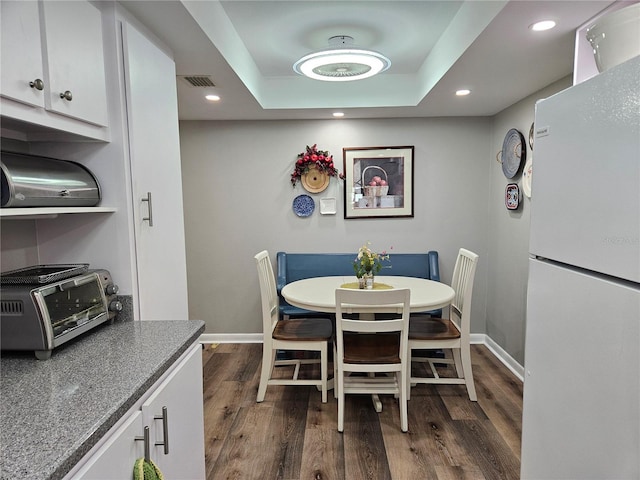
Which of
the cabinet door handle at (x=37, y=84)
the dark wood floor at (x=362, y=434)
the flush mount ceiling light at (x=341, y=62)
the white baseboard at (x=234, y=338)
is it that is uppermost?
the flush mount ceiling light at (x=341, y=62)

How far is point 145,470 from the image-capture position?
106 cm

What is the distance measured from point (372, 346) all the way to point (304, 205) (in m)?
1.72

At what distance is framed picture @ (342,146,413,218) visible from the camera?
12.4ft

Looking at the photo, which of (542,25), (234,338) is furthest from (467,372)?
(234,338)

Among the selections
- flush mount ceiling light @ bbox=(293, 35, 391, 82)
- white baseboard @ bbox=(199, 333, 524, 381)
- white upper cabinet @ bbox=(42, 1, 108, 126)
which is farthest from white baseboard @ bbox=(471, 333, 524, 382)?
white upper cabinet @ bbox=(42, 1, 108, 126)

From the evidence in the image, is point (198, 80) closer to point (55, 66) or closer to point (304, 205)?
point (55, 66)

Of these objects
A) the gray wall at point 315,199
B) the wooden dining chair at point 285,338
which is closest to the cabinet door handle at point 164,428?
the wooden dining chair at point 285,338

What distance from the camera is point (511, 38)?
6.28 ft

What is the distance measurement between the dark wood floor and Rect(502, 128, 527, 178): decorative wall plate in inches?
66.6

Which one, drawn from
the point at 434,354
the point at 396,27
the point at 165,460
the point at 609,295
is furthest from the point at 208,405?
the point at 396,27

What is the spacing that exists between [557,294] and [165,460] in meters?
1.37

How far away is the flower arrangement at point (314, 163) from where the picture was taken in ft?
12.3

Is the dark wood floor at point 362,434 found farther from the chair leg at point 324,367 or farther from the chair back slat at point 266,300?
the chair back slat at point 266,300

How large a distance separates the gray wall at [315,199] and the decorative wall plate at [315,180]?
0.24 feet
